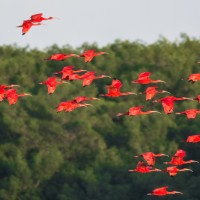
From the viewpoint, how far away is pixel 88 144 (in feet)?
277

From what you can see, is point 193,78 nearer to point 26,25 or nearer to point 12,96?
point 26,25

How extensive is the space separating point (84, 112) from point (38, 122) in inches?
145

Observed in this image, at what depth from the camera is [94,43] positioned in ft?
340

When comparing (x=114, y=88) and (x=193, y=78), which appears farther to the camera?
(x=114, y=88)

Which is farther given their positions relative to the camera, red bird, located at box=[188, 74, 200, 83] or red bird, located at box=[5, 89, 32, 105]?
red bird, located at box=[5, 89, 32, 105]

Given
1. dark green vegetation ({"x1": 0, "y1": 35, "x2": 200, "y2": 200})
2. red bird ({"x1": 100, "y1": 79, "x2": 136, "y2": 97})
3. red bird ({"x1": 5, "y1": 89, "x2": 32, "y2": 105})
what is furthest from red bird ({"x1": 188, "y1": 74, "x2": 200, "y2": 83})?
dark green vegetation ({"x1": 0, "y1": 35, "x2": 200, "y2": 200})

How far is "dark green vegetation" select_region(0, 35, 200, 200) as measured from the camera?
7894 cm

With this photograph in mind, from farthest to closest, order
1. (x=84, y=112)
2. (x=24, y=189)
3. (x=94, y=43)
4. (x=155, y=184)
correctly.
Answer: (x=94, y=43) → (x=84, y=112) → (x=24, y=189) → (x=155, y=184)

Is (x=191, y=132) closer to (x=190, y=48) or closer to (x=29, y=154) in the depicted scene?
(x=29, y=154)

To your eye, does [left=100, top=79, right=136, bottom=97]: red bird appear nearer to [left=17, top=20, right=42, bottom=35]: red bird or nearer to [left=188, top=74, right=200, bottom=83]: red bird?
[left=188, top=74, right=200, bottom=83]: red bird

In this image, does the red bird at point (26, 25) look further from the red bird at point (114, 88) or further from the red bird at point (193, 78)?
the red bird at point (193, 78)

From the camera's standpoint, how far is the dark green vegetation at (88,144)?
78938mm

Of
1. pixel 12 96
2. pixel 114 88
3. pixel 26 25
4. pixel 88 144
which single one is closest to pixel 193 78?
pixel 114 88

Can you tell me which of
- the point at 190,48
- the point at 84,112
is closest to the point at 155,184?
the point at 84,112
